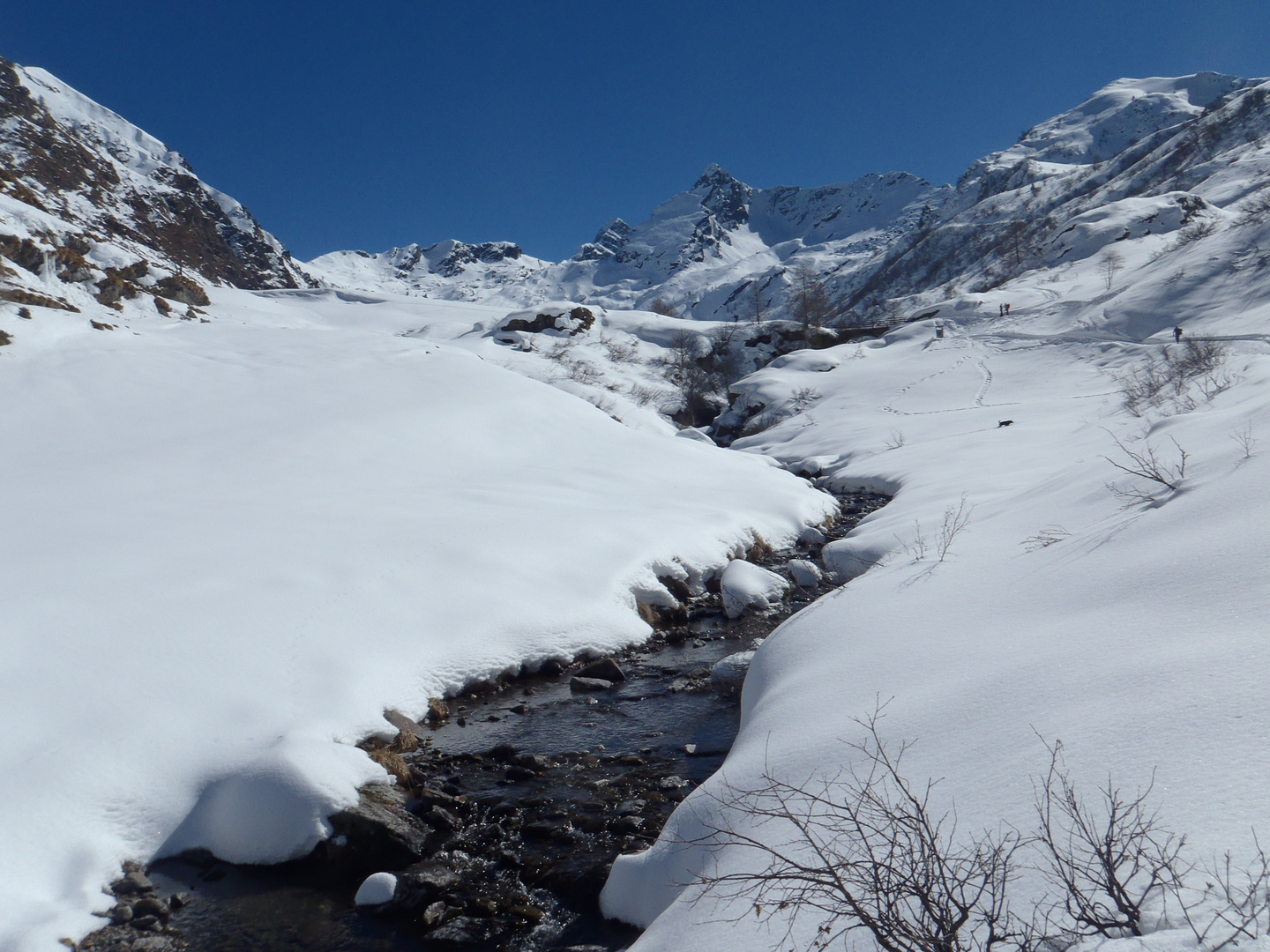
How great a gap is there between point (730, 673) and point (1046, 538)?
393 centimetres

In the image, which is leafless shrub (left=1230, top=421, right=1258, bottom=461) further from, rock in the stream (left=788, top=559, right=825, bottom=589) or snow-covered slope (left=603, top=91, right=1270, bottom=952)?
rock in the stream (left=788, top=559, right=825, bottom=589)

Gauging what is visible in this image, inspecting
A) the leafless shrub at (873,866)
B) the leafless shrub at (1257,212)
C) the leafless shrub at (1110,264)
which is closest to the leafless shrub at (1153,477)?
the leafless shrub at (873,866)

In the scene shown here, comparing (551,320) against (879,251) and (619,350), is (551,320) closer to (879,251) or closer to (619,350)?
(619,350)

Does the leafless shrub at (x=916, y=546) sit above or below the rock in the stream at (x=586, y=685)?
above

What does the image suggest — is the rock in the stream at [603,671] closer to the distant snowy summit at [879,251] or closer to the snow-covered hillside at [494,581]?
the snow-covered hillside at [494,581]

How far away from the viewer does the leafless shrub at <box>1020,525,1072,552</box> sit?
7070 millimetres

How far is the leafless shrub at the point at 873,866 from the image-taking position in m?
2.09

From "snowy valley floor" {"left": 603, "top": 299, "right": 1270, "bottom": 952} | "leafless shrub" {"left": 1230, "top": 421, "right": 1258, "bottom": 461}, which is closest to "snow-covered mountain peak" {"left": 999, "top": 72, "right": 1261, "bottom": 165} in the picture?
"leafless shrub" {"left": 1230, "top": 421, "right": 1258, "bottom": 461}

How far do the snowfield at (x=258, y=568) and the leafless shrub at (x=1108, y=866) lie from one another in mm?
4986

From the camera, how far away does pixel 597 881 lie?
16.3ft

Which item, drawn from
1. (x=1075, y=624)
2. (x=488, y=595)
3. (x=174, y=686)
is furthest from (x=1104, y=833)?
(x=488, y=595)

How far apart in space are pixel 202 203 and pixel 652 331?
11785cm

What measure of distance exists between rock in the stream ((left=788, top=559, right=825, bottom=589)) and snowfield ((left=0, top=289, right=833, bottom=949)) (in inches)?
55.7

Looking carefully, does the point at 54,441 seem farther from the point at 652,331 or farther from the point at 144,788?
the point at 652,331
